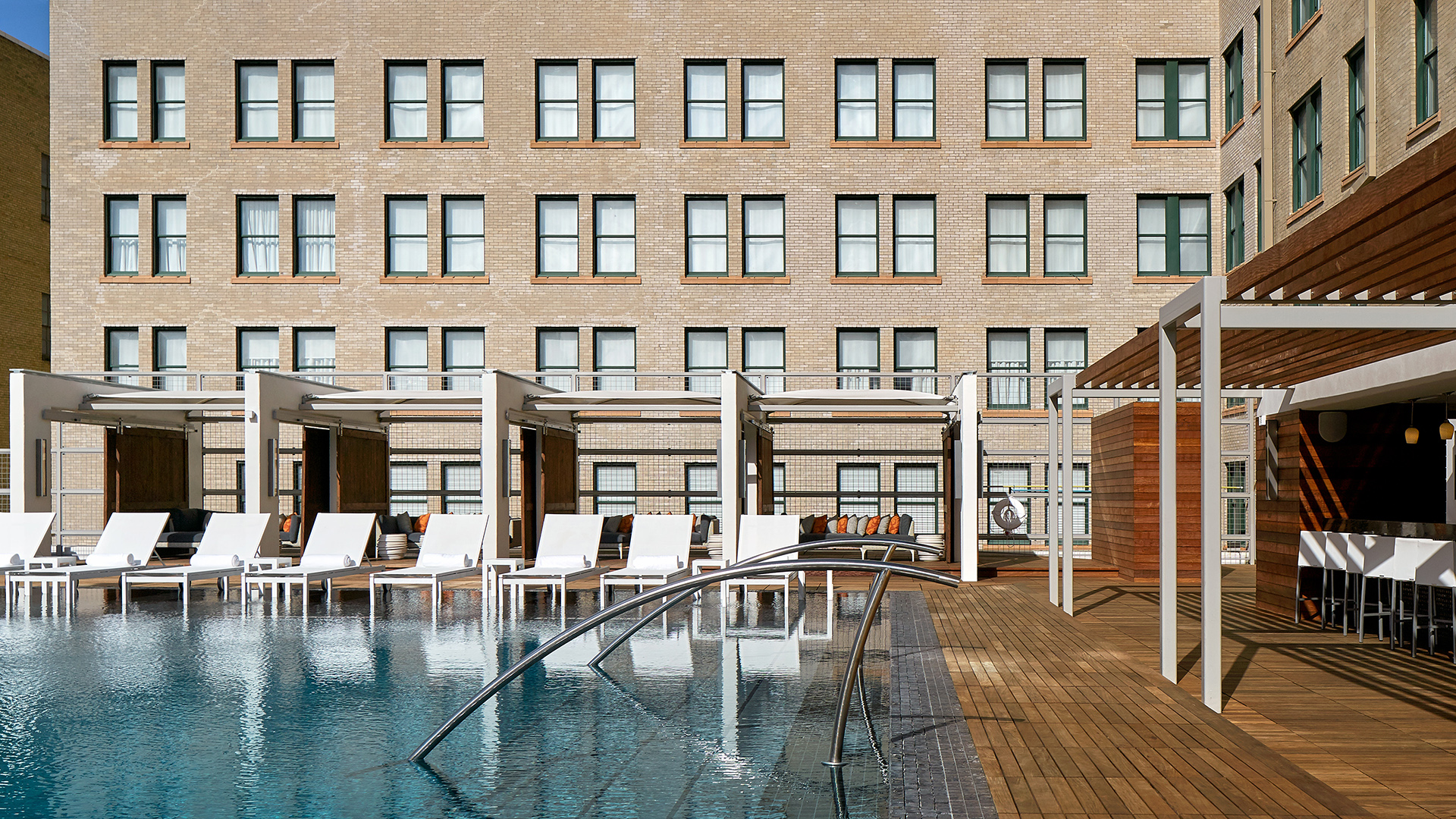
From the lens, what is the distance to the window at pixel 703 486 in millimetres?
25562

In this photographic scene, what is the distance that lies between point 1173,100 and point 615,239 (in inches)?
483

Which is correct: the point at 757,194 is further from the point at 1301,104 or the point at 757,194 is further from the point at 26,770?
the point at 26,770

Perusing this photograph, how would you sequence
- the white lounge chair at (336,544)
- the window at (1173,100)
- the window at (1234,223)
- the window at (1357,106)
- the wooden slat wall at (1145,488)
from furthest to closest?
the window at (1173,100), the window at (1234,223), the window at (1357,106), the wooden slat wall at (1145,488), the white lounge chair at (336,544)

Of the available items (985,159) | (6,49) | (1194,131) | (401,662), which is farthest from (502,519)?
(6,49)

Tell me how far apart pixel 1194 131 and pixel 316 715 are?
23647mm

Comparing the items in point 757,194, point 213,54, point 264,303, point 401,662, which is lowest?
point 401,662

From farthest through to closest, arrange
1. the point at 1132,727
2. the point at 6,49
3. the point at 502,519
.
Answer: the point at 6,49
the point at 502,519
the point at 1132,727

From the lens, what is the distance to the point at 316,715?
24.5ft

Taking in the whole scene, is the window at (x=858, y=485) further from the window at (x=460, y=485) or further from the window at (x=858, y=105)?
the window at (x=460, y=485)

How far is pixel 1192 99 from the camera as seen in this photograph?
2592 cm

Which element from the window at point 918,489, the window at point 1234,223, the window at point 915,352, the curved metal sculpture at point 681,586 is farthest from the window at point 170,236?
the curved metal sculpture at point 681,586

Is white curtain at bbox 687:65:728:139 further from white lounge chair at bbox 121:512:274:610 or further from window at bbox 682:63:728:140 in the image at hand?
white lounge chair at bbox 121:512:274:610

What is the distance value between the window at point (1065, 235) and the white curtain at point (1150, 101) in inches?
78.5

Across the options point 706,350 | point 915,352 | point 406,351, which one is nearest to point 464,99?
point 406,351
